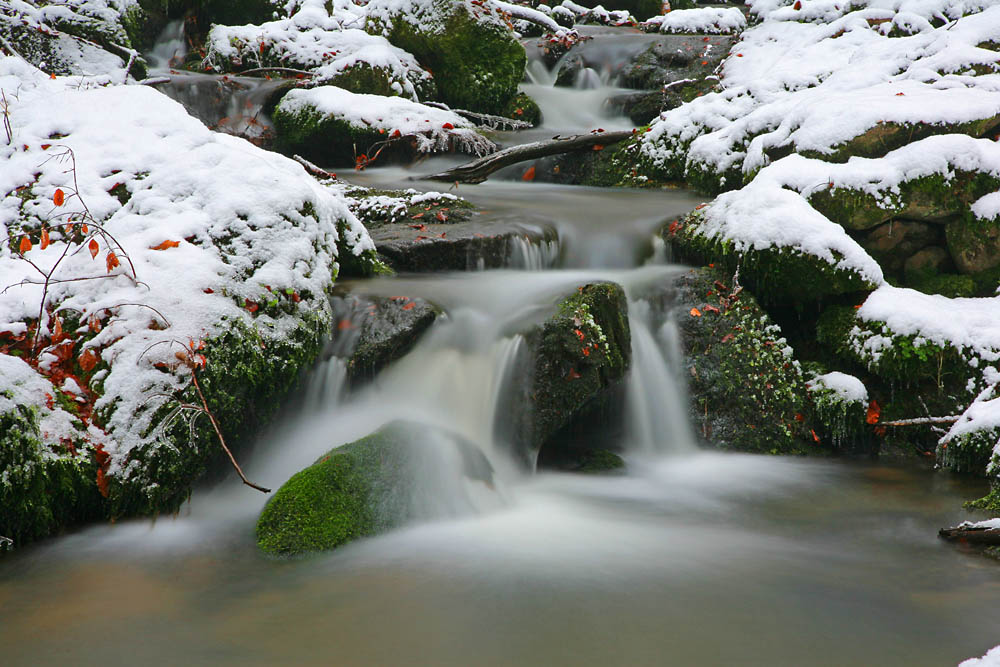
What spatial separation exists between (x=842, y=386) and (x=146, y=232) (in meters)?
5.01

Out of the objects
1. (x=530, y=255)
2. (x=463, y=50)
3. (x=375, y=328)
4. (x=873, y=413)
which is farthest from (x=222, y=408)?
(x=463, y=50)

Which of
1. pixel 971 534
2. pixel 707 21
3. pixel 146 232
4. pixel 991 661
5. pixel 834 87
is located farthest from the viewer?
pixel 707 21

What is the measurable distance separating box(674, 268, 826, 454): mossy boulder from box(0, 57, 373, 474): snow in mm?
2946

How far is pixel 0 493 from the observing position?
295 centimetres

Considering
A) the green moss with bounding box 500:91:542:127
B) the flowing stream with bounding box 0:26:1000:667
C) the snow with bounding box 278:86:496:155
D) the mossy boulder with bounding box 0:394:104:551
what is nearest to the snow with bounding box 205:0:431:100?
the snow with bounding box 278:86:496:155

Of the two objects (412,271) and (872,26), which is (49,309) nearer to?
(412,271)

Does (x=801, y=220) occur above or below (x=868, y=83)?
below

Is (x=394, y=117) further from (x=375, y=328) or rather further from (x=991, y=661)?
(x=991, y=661)

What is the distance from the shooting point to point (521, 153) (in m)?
9.01

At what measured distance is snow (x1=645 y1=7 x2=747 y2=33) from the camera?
14297mm

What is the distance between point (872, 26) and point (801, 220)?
7876mm

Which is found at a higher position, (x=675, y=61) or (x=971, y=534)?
(x=675, y=61)

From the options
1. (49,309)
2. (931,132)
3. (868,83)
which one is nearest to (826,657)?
(49,309)

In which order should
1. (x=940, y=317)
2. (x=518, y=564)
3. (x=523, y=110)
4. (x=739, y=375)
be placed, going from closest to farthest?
(x=518, y=564) < (x=940, y=317) < (x=739, y=375) < (x=523, y=110)
